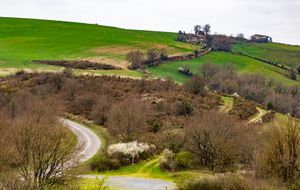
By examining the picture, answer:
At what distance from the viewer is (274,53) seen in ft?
503

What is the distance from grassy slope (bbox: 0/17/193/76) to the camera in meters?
102

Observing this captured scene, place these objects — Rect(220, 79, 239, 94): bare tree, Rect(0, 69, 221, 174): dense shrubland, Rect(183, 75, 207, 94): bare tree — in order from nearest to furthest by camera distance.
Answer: Rect(0, 69, 221, 174): dense shrubland < Rect(183, 75, 207, 94): bare tree < Rect(220, 79, 239, 94): bare tree

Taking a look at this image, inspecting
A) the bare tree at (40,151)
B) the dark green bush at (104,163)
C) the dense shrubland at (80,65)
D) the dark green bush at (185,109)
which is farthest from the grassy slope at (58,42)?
the bare tree at (40,151)

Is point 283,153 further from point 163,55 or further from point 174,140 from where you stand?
point 163,55

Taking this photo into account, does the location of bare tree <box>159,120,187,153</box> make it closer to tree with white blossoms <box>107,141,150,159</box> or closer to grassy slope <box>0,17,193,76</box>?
tree with white blossoms <box>107,141,150,159</box>

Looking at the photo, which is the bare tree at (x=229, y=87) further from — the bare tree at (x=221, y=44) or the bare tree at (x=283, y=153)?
the bare tree at (x=283, y=153)

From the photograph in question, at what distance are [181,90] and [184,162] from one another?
42.4 metres

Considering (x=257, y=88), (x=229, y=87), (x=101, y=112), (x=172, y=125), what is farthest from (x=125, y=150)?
(x=257, y=88)

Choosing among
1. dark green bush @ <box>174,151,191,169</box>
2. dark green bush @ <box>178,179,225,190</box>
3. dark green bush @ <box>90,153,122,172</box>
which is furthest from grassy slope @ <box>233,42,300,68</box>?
dark green bush @ <box>178,179,225,190</box>

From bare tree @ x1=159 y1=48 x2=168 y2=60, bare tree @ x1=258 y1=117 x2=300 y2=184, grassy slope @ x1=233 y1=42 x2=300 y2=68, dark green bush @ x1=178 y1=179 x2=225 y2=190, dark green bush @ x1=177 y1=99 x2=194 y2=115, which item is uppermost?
grassy slope @ x1=233 y1=42 x2=300 y2=68

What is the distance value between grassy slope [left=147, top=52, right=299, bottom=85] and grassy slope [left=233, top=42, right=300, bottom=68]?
18389 millimetres

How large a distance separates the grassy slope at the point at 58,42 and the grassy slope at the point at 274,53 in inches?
1850

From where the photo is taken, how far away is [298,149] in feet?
65.6

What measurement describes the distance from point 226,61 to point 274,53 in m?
47.3
